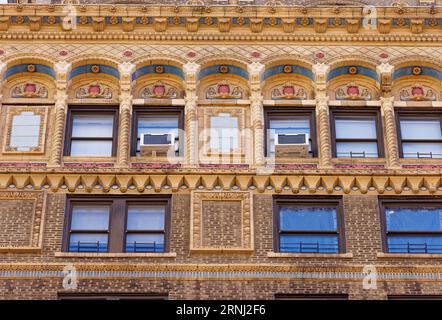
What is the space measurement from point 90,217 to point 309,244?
17.6ft

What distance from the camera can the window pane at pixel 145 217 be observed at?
29.2 m

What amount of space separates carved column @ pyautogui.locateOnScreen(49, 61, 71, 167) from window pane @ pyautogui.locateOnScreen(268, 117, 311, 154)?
17.6ft

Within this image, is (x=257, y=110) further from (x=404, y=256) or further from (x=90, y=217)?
(x=404, y=256)

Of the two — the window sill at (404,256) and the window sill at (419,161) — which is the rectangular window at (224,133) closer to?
the window sill at (419,161)

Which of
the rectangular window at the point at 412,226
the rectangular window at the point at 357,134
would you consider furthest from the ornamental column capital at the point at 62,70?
the rectangular window at the point at 412,226

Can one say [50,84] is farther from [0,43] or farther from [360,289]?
[360,289]

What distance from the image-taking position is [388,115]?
31.2 metres

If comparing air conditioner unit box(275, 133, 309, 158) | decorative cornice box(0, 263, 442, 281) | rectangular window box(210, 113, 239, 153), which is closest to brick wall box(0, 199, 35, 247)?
decorative cornice box(0, 263, 442, 281)

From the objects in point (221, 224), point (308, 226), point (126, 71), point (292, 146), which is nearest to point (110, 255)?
point (221, 224)

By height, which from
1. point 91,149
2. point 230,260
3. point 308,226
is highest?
point 91,149

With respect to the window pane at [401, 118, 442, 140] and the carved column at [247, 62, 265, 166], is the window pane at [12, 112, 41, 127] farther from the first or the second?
the window pane at [401, 118, 442, 140]

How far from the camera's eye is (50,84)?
3203 cm
